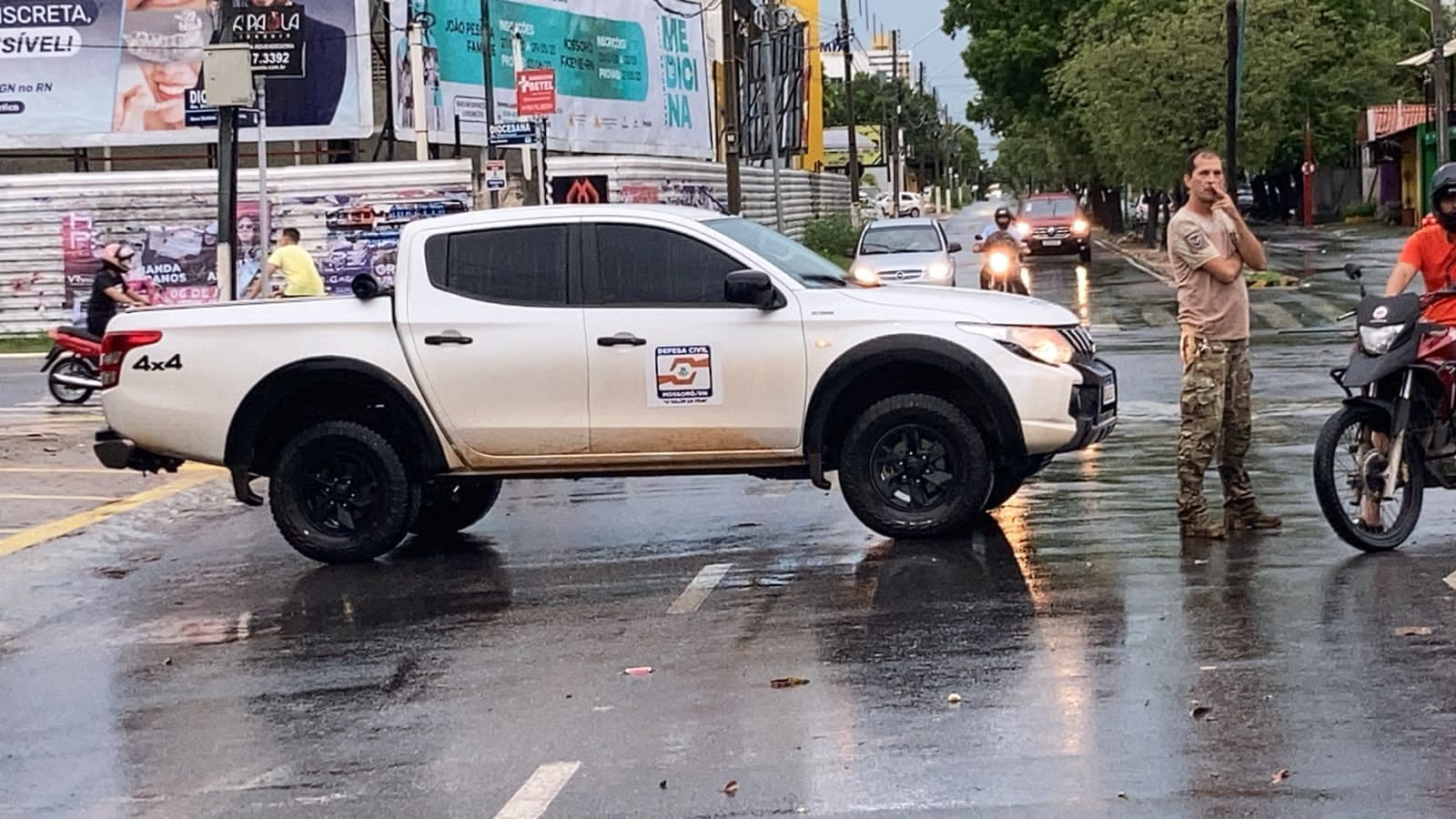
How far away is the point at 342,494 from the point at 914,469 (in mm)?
3121

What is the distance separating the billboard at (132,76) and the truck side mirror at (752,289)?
94.7ft

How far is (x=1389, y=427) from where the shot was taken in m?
9.28

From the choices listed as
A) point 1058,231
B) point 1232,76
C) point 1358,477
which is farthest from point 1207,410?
point 1058,231

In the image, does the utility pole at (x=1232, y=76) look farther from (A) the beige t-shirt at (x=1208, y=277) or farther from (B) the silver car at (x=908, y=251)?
(A) the beige t-shirt at (x=1208, y=277)

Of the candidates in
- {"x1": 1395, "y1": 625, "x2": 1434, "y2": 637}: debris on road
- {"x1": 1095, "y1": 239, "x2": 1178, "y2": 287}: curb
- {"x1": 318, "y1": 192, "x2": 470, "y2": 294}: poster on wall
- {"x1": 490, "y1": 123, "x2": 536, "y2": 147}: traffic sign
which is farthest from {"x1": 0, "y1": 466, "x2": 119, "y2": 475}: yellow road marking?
{"x1": 318, "y1": 192, "x2": 470, "y2": 294}: poster on wall

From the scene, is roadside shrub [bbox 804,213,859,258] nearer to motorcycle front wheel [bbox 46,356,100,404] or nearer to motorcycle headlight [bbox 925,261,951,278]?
motorcycle headlight [bbox 925,261,951,278]

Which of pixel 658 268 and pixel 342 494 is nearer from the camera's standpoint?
pixel 658 268

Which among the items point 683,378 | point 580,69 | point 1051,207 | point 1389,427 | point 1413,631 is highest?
point 580,69

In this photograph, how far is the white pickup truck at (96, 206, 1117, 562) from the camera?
33.6ft

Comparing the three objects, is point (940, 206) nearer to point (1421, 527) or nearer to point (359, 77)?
point (359, 77)

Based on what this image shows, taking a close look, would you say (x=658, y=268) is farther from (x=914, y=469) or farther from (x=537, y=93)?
(x=537, y=93)

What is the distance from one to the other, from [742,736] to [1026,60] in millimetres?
65277

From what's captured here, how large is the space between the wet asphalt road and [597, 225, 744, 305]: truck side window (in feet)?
4.45

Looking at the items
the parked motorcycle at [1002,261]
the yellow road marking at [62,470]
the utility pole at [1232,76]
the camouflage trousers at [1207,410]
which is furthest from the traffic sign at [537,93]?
the camouflage trousers at [1207,410]
